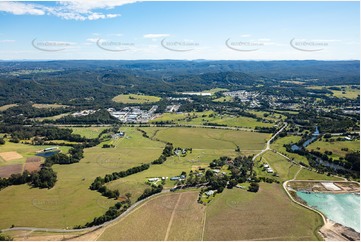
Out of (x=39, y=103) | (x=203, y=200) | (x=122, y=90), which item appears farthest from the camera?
(x=122, y=90)

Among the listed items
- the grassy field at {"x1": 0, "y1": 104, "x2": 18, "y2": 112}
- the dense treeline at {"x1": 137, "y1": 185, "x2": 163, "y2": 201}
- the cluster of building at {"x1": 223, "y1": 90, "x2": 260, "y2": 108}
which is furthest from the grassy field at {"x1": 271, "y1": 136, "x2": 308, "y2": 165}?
the grassy field at {"x1": 0, "y1": 104, "x2": 18, "y2": 112}

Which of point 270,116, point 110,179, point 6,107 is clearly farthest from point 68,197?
point 6,107

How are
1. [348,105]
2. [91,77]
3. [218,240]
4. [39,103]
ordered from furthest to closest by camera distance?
1. [91,77]
2. [39,103]
3. [348,105]
4. [218,240]

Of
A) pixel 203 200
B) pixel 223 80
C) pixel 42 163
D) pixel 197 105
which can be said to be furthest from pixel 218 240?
pixel 223 80

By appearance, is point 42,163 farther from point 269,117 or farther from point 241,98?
point 241,98

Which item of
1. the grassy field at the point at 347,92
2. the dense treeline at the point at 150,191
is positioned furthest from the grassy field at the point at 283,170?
the grassy field at the point at 347,92

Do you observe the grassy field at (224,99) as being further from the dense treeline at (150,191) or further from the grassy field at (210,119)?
the dense treeline at (150,191)
